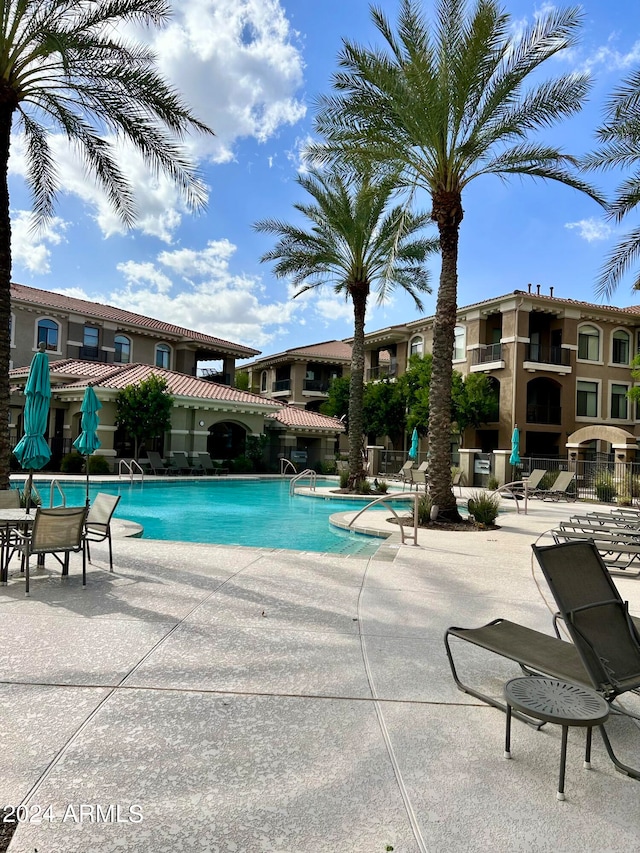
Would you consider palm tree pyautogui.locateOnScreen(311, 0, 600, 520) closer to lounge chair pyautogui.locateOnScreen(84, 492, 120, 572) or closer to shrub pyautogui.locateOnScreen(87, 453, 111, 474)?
lounge chair pyautogui.locateOnScreen(84, 492, 120, 572)

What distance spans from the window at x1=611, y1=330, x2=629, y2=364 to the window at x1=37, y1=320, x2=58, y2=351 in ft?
109

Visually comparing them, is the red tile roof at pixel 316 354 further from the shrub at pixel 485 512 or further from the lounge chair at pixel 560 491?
the shrub at pixel 485 512

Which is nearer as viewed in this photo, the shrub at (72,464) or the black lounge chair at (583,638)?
the black lounge chair at (583,638)

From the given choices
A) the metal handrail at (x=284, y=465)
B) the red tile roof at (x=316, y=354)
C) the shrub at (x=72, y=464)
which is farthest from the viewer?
the red tile roof at (x=316, y=354)

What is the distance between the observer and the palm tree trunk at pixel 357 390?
21875 mm

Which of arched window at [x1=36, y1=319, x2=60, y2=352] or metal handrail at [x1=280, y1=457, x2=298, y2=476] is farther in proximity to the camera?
arched window at [x1=36, y1=319, x2=60, y2=352]

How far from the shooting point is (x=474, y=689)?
13.3 ft

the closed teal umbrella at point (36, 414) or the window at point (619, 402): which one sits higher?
the window at point (619, 402)

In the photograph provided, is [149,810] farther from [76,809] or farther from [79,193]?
[79,193]

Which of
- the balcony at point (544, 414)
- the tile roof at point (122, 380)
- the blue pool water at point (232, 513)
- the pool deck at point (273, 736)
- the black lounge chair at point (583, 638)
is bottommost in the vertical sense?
the blue pool water at point (232, 513)

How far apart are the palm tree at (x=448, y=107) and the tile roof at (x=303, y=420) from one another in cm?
2133

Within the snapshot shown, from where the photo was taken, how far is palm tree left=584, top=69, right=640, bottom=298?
14.5 metres

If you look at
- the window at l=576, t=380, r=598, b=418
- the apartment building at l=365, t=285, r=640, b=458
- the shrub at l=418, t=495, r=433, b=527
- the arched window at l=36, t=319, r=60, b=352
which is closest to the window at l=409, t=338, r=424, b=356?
the apartment building at l=365, t=285, r=640, b=458

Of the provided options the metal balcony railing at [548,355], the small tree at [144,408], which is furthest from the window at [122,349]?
the metal balcony railing at [548,355]
